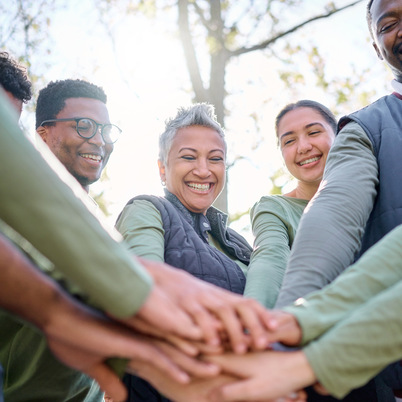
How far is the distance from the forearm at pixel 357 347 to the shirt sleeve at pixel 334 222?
1.15 feet

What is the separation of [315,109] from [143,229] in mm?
1686

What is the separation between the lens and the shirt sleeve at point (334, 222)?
1.93 metres

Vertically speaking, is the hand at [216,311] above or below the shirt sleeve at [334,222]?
below

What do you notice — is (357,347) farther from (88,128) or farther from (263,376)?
(88,128)

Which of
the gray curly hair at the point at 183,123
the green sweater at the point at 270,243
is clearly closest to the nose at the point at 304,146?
the green sweater at the point at 270,243

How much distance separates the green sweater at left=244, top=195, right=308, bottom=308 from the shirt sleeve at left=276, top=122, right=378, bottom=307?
11.8 inches

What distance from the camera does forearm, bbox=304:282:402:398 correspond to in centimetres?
149

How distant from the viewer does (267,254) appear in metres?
2.58

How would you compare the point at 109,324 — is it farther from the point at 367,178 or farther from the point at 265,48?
the point at 265,48

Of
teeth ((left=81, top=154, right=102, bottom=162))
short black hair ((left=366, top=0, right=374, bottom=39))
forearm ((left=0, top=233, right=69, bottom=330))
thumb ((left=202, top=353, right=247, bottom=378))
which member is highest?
short black hair ((left=366, top=0, right=374, bottom=39))

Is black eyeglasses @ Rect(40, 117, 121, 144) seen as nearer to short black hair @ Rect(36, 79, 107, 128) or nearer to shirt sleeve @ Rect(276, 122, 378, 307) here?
short black hair @ Rect(36, 79, 107, 128)

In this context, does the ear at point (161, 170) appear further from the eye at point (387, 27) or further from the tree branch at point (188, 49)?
the tree branch at point (188, 49)

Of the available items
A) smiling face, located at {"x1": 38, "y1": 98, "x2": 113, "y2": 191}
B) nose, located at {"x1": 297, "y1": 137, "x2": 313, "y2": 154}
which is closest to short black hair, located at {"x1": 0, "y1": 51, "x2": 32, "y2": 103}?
smiling face, located at {"x1": 38, "y1": 98, "x2": 113, "y2": 191}

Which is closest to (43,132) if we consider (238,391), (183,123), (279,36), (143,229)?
(183,123)
